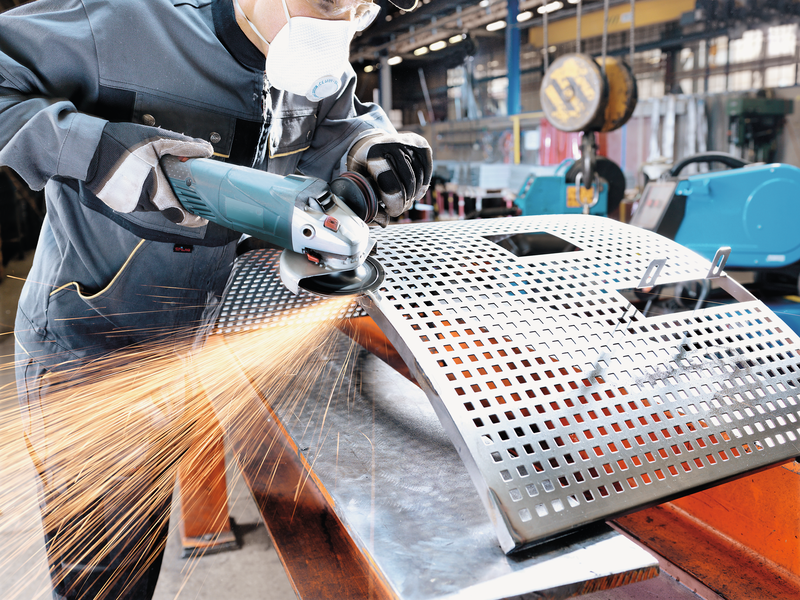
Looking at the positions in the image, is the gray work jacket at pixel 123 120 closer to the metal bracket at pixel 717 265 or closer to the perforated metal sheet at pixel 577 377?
the perforated metal sheet at pixel 577 377

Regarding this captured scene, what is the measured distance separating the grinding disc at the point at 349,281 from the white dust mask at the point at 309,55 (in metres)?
0.49

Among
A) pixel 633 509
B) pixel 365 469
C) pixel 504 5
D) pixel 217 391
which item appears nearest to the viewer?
pixel 633 509

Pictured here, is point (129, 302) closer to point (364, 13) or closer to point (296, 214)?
point (296, 214)

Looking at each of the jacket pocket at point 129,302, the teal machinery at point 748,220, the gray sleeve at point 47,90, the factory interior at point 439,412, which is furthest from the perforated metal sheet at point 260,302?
the teal machinery at point 748,220

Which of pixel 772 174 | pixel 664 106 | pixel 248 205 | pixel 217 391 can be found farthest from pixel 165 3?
pixel 664 106

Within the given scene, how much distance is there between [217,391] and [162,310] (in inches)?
11.6

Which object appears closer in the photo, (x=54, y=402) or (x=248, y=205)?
(x=248, y=205)

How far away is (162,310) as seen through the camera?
160 cm

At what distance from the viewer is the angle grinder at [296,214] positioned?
1145 mm

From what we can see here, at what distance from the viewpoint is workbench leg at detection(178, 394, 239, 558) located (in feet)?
8.09

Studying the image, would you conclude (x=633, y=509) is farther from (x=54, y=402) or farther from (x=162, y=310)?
(x=54, y=402)

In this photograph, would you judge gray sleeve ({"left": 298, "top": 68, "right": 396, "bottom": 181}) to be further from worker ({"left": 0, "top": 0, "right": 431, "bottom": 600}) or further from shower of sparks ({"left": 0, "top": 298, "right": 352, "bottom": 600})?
shower of sparks ({"left": 0, "top": 298, "right": 352, "bottom": 600})

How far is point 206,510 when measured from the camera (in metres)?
2.65

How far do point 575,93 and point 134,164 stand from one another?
11.9 ft
